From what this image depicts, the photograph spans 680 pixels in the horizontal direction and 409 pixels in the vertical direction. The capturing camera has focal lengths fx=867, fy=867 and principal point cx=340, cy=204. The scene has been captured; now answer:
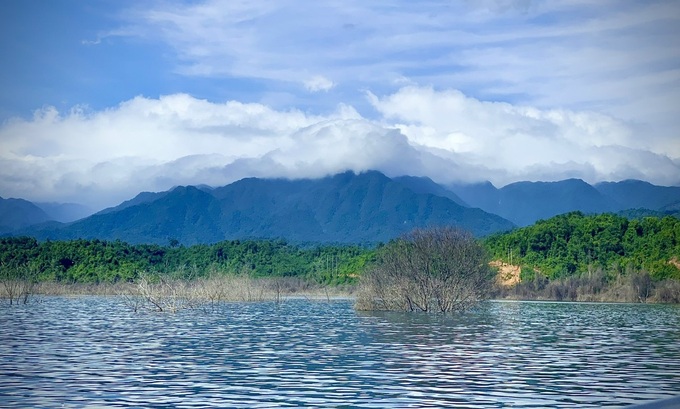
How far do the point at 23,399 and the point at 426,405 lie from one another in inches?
422

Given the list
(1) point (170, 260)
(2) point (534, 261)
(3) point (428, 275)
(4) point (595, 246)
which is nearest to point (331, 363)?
(3) point (428, 275)

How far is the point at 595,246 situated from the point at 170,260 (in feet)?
223

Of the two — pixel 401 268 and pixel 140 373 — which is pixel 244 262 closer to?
pixel 401 268

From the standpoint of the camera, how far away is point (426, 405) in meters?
22.7

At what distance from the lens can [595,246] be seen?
4980 inches

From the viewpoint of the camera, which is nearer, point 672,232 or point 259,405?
point 259,405

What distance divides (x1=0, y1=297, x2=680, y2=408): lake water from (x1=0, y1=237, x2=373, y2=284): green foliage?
65777 millimetres

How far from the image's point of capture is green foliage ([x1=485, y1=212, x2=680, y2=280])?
11806 centimetres

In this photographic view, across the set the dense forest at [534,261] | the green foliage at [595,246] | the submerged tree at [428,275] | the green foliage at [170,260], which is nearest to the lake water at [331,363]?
the submerged tree at [428,275]

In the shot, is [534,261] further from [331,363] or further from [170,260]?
[331,363]

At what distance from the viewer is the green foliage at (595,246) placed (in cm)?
11806

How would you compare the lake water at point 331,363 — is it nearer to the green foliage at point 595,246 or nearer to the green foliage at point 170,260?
the green foliage at point 595,246

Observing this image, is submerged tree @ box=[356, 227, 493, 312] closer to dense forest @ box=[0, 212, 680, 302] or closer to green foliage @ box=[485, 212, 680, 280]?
dense forest @ box=[0, 212, 680, 302]

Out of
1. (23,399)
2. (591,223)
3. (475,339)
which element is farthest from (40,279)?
(23,399)
